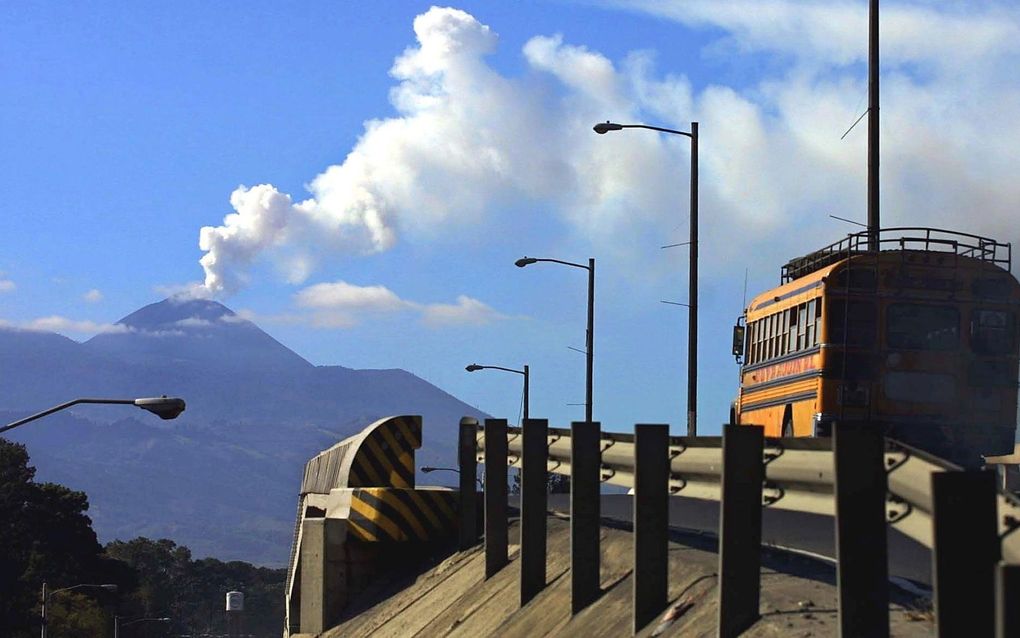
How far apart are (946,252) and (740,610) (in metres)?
20.5

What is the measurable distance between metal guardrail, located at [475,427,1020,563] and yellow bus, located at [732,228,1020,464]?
14.5 metres

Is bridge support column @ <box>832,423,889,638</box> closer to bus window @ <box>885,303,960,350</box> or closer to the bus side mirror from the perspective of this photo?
bus window @ <box>885,303,960,350</box>

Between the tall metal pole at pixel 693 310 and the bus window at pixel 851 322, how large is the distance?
9.29m

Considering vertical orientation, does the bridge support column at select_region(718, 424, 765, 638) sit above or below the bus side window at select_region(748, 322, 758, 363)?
below

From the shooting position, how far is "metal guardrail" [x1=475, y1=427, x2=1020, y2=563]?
271 inches

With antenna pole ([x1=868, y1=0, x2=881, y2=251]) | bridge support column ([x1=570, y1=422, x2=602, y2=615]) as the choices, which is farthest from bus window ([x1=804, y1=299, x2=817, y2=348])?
bridge support column ([x1=570, y1=422, x2=602, y2=615])

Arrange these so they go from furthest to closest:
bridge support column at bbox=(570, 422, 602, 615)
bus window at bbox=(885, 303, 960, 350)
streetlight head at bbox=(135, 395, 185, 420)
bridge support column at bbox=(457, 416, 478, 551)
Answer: bus window at bbox=(885, 303, 960, 350)
streetlight head at bbox=(135, 395, 185, 420)
bridge support column at bbox=(457, 416, 478, 551)
bridge support column at bbox=(570, 422, 602, 615)

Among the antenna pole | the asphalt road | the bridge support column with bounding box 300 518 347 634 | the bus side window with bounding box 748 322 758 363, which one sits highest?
the antenna pole

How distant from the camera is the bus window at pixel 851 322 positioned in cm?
2723

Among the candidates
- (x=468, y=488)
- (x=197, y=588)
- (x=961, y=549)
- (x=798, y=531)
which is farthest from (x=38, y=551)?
(x=961, y=549)

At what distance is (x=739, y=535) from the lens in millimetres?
8633

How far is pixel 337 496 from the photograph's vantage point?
63.2 ft

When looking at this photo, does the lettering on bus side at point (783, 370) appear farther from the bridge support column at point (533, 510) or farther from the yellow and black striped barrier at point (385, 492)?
the bridge support column at point (533, 510)

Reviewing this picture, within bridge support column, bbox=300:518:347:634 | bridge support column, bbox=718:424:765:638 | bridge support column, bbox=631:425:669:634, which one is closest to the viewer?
bridge support column, bbox=718:424:765:638
